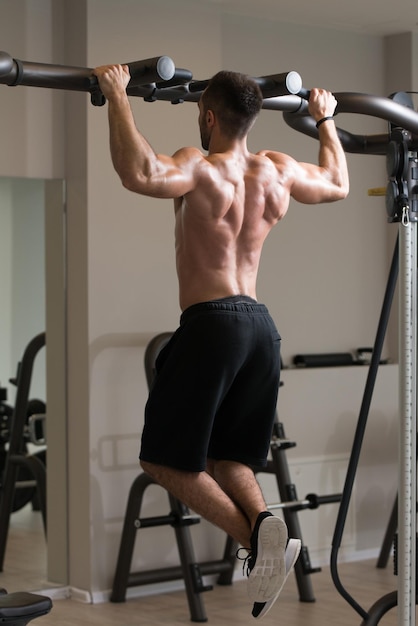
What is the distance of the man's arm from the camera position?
284cm

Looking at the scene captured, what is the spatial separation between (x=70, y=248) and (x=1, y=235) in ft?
6.57

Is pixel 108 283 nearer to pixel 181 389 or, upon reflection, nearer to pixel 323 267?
pixel 323 267

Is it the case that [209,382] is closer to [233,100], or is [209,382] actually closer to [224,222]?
[224,222]

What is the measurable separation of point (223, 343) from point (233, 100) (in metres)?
0.66

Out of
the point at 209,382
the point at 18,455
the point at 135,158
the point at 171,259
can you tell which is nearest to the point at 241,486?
the point at 209,382

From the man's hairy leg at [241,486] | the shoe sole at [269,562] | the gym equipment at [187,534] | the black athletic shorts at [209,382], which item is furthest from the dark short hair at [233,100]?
the gym equipment at [187,534]

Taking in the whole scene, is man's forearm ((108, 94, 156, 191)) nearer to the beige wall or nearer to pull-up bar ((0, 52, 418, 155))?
pull-up bar ((0, 52, 418, 155))

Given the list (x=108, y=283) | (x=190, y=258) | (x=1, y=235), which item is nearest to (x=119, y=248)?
(x=108, y=283)

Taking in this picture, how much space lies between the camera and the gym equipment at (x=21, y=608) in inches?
148

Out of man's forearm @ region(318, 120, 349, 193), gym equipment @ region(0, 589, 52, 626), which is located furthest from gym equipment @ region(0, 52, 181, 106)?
gym equipment @ region(0, 589, 52, 626)

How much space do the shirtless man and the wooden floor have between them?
2416mm

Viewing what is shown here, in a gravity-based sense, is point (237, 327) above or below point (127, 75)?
below

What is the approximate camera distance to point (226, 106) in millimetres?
3027

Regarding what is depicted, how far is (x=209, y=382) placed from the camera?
3.01m
